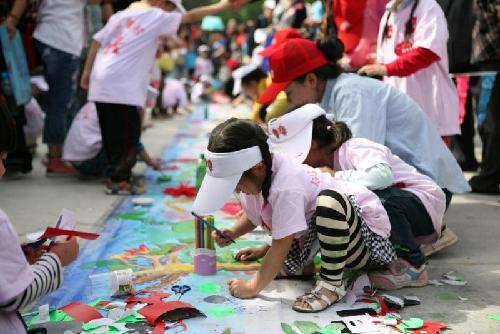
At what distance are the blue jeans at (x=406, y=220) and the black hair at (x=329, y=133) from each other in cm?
26

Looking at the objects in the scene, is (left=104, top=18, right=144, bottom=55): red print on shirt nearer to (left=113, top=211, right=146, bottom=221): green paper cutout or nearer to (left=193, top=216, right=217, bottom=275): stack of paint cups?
(left=113, top=211, right=146, bottom=221): green paper cutout

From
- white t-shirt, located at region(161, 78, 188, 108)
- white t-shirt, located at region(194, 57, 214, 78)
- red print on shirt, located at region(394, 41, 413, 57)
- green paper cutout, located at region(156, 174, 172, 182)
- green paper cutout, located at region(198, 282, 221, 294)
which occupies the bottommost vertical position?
white t-shirt, located at region(194, 57, 214, 78)

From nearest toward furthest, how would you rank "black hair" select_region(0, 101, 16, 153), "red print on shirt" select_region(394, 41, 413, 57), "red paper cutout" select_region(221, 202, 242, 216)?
"black hair" select_region(0, 101, 16, 153) < "red print on shirt" select_region(394, 41, 413, 57) < "red paper cutout" select_region(221, 202, 242, 216)

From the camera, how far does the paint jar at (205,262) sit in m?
2.82

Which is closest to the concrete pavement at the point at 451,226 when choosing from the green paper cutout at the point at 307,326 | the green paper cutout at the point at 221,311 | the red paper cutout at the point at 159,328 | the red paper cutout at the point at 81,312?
the green paper cutout at the point at 307,326

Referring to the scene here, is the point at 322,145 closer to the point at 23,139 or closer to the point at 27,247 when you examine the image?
the point at 27,247

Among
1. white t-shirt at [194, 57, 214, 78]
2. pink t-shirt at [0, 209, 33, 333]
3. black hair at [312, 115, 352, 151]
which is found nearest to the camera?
pink t-shirt at [0, 209, 33, 333]

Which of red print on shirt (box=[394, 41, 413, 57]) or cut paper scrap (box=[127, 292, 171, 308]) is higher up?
red print on shirt (box=[394, 41, 413, 57])

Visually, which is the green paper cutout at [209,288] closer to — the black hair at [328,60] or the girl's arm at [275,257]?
the girl's arm at [275,257]

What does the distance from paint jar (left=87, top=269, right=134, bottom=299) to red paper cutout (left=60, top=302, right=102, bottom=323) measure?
155mm

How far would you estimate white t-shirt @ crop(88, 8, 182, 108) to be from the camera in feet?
14.0

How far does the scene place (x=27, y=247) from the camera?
2.09 m

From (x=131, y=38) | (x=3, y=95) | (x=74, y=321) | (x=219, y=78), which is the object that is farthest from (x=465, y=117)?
(x=219, y=78)

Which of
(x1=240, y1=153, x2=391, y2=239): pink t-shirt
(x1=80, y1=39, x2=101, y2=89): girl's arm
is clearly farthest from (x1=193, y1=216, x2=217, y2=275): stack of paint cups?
(x1=80, y1=39, x2=101, y2=89): girl's arm
